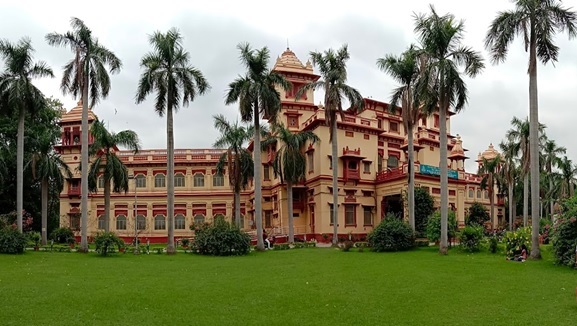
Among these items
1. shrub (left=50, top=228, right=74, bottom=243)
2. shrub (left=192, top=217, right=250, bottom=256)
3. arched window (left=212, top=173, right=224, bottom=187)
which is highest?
arched window (left=212, top=173, right=224, bottom=187)

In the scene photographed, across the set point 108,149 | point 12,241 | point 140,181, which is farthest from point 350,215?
point 12,241

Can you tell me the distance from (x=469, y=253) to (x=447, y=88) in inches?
315

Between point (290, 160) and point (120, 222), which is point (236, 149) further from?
point (120, 222)

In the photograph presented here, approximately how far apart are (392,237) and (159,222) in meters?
29.7

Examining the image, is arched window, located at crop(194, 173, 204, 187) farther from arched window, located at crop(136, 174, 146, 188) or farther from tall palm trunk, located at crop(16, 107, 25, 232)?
tall palm trunk, located at crop(16, 107, 25, 232)

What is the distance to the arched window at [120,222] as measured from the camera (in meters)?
52.2

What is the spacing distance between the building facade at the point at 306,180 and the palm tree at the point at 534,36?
40.0ft

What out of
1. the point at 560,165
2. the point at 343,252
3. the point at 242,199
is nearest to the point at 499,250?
the point at 343,252

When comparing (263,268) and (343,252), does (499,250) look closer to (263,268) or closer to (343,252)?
(343,252)

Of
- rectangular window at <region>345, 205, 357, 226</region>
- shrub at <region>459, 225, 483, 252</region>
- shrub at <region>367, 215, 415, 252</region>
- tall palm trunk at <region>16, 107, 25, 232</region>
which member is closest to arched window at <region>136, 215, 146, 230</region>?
rectangular window at <region>345, 205, 357, 226</region>

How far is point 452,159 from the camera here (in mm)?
56031

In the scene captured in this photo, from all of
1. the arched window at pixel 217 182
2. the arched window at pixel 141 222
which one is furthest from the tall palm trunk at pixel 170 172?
the arched window at pixel 141 222

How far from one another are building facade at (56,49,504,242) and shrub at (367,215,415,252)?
423 cm

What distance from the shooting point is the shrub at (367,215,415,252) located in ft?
93.9
